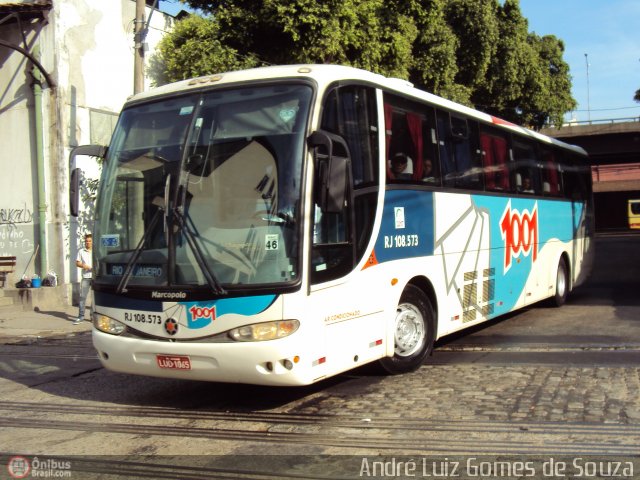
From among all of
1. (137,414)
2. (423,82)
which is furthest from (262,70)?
(423,82)

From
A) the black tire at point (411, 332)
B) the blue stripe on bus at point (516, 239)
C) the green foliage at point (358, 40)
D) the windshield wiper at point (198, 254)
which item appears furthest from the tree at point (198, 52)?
the windshield wiper at point (198, 254)

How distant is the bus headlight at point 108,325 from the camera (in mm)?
6615

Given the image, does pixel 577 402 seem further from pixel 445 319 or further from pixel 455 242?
pixel 455 242

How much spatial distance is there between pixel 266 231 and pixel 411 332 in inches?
100

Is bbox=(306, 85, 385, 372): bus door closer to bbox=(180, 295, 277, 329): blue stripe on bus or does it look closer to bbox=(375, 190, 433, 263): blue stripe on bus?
bbox=(375, 190, 433, 263): blue stripe on bus

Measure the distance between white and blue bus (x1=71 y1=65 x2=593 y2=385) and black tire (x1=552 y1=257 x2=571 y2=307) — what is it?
19.5 ft

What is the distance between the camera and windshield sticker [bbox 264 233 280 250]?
5.97 m

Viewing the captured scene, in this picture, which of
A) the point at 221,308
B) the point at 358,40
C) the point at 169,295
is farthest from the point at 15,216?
the point at 221,308

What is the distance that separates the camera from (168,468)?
5008 mm

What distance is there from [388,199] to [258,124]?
1.71 m

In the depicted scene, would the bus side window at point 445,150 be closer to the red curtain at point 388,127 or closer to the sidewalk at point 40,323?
the red curtain at point 388,127

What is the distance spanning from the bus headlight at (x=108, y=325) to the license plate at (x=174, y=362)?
0.53 metres

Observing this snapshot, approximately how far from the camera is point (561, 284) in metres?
13.5

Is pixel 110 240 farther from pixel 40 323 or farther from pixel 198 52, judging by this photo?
pixel 198 52
